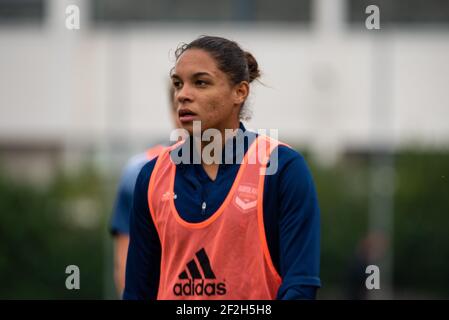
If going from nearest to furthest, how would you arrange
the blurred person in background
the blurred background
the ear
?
the ear < the blurred person in background < the blurred background

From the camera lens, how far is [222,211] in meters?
4.57

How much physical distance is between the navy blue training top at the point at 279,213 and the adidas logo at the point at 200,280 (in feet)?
0.56

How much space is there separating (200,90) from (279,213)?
600 mm

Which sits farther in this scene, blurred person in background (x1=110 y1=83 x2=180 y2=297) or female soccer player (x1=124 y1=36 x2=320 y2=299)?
blurred person in background (x1=110 y1=83 x2=180 y2=297)

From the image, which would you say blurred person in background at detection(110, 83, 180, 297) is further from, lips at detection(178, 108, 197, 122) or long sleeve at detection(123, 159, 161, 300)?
lips at detection(178, 108, 197, 122)

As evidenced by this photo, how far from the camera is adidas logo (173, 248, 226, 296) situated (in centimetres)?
456

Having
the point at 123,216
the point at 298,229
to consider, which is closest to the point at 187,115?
the point at 298,229

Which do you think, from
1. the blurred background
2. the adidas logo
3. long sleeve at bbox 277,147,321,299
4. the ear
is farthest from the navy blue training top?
the blurred background

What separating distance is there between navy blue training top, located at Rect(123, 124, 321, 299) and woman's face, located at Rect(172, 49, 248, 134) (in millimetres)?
229

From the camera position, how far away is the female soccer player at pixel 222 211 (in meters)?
4.50

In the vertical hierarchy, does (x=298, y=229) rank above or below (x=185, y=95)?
below

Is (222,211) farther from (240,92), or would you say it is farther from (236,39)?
(236,39)
